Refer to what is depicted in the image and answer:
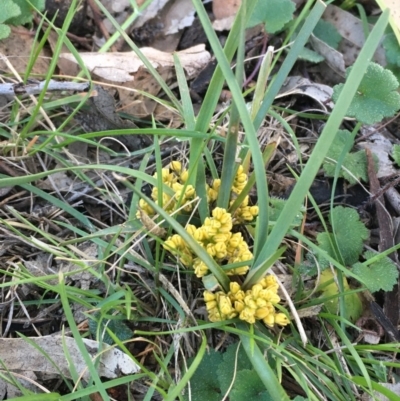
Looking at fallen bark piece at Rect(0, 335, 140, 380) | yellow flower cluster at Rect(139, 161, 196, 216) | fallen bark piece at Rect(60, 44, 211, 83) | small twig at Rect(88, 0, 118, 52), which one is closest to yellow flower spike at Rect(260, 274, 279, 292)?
yellow flower cluster at Rect(139, 161, 196, 216)

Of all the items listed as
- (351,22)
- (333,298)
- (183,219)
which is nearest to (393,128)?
(351,22)

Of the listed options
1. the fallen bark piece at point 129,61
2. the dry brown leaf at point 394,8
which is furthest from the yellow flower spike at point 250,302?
the dry brown leaf at point 394,8

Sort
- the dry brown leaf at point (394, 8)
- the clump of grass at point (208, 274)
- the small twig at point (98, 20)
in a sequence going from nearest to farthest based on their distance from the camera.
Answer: the clump of grass at point (208, 274), the dry brown leaf at point (394, 8), the small twig at point (98, 20)

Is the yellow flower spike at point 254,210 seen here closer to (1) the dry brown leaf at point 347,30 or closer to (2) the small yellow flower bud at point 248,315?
(2) the small yellow flower bud at point 248,315

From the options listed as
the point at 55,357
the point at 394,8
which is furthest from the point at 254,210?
the point at 394,8

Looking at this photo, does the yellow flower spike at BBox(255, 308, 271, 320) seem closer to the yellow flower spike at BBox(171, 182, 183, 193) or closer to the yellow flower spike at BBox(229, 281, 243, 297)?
the yellow flower spike at BBox(229, 281, 243, 297)

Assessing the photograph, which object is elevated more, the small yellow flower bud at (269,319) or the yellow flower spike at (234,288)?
the yellow flower spike at (234,288)
